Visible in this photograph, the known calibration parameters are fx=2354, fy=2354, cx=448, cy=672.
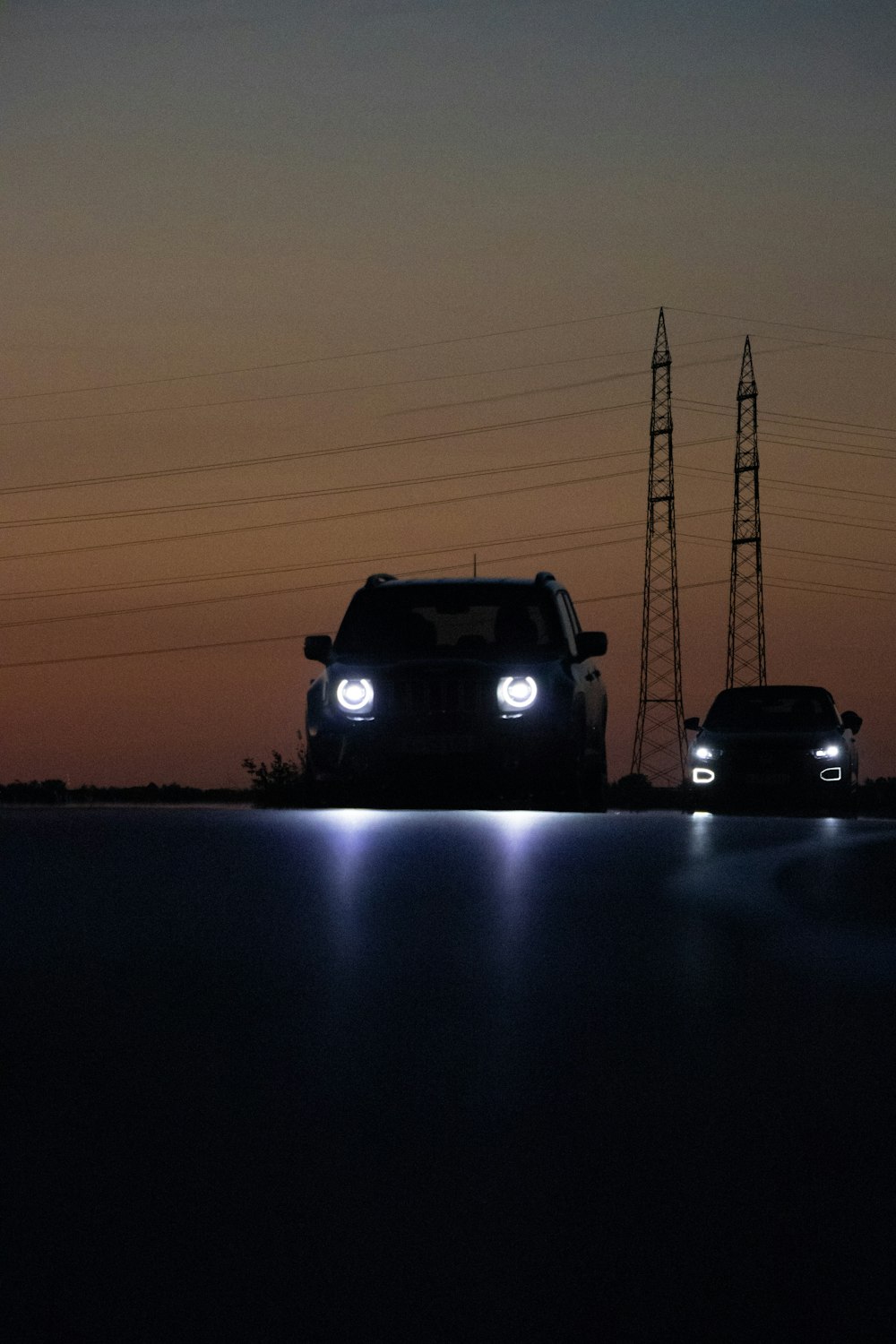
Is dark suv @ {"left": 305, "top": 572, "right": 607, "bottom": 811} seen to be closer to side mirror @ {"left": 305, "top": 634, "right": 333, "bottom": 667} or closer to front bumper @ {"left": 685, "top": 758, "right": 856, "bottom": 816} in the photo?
side mirror @ {"left": 305, "top": 634, "right": 333, "bottom": 667}

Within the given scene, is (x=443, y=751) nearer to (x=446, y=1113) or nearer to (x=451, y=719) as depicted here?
(x=451, y=719)

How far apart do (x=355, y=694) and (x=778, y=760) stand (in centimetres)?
1018

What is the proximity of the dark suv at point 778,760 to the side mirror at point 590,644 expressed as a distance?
27.0 ft

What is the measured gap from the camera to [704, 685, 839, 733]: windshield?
29359 mm

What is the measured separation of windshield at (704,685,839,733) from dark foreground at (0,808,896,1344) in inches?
668

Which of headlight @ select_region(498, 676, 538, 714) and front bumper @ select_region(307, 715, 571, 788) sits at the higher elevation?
headlight @ select_region(498, 676, 538, 714)

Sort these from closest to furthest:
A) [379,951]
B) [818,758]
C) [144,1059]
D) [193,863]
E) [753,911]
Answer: [144,1059] < [379,951] < [753,911] < [193,863] < [818,758]

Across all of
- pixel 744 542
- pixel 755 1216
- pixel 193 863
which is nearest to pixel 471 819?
pixel 193 863

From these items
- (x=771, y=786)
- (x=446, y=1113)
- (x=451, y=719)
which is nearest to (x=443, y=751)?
(x=451, y=719)

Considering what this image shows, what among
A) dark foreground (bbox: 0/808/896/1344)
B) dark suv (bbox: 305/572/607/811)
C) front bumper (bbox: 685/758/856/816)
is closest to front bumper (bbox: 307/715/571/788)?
dark suv (bbox: 305/572/607/811)

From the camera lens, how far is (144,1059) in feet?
23.2

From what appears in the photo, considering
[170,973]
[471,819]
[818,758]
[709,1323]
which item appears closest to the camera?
[709,1323]

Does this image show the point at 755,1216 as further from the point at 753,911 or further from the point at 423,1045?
the point at 753,911

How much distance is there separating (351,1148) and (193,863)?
8.53 m
